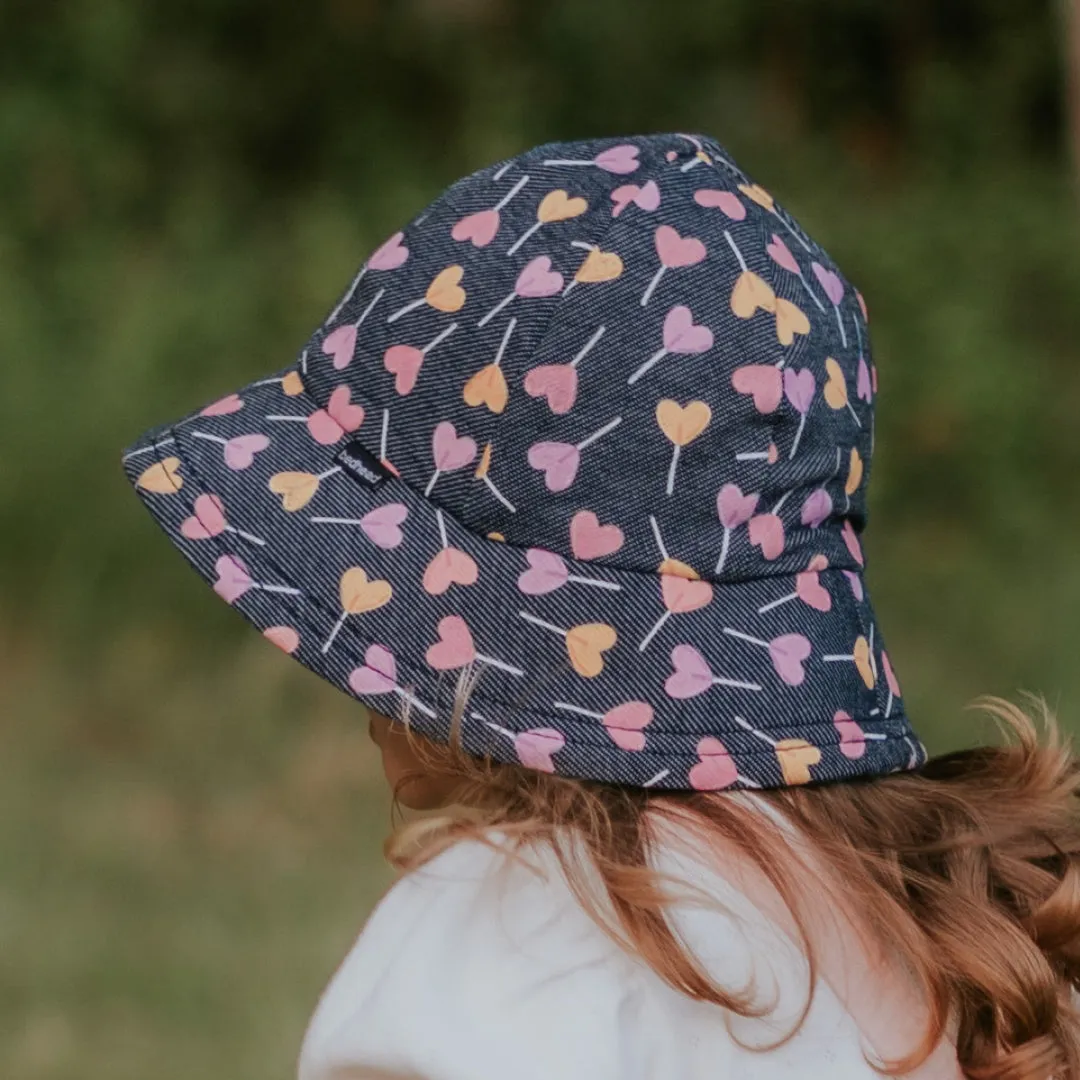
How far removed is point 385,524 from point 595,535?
0.67 feet

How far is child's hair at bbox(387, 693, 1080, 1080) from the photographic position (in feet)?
3.85

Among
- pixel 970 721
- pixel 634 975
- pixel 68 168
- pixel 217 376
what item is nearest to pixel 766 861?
pixel 634 975

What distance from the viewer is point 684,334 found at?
1.25 m

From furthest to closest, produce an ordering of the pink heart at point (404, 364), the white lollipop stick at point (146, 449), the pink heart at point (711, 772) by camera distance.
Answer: the white lollipop stick at point (146, 449)
the pink heart at point (404, 364)
the pink heart at point (711, 772)

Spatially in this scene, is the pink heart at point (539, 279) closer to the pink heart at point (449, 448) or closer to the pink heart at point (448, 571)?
the pink heart at point (449, 448)

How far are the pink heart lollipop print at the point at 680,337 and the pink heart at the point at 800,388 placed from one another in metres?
0.08

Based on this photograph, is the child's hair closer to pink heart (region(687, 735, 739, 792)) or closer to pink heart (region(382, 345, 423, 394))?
pink heart (region(687, 735, 739, 792))

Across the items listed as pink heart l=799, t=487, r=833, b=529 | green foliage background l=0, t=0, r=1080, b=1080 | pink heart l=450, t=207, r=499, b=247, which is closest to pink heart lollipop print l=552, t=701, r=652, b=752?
pink heart l=799, t=487, r=833, b=529

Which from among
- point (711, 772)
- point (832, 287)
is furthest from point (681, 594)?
point (832, 287)

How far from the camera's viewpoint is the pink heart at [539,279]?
1.27 metres

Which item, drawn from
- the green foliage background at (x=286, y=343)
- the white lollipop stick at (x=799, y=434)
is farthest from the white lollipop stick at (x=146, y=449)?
the green foliage background at (x=286, y=343)

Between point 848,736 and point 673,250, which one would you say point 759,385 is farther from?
point 848,736

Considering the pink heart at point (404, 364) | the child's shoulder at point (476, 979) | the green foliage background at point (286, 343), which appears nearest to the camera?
the child's shoulder at point (476, 979)

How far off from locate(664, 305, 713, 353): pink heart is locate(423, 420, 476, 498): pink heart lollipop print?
0.65 feet
